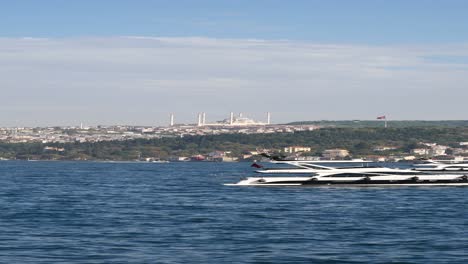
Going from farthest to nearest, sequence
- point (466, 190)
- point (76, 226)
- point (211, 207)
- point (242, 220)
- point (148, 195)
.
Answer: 1. point (466, 190)
2. point (148, 195)
3. point (211, 207)
4. point (242, 220)
5. point (76, 226)

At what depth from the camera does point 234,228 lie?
209 ft

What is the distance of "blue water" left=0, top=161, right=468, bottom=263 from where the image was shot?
5034 centimetres

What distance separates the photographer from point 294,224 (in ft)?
218

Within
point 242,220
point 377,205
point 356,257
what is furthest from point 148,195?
point 356,257

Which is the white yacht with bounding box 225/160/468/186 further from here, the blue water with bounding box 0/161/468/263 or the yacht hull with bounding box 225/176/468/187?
the blue water with bounding box 0/161/468/263

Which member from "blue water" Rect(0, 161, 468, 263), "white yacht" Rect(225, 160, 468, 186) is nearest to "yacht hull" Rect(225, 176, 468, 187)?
"white yacht" Rect(225, 160, 468, 186)

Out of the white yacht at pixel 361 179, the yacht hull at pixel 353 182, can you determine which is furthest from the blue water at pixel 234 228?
the white yacht at pixel 361 179

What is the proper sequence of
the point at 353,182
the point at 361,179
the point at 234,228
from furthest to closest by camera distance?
the point at 361,179
the point at 353,182
the point at 234,228

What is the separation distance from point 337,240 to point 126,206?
3191 cm

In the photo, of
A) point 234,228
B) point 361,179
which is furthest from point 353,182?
point 234,228

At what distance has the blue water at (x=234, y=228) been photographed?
165 feet

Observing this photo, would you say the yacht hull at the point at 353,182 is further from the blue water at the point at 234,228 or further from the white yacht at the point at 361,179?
Result: the blue water at the point at 234,228

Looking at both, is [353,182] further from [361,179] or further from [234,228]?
[234,228]

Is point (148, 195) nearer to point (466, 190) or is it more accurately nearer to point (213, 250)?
point (466, 190)
